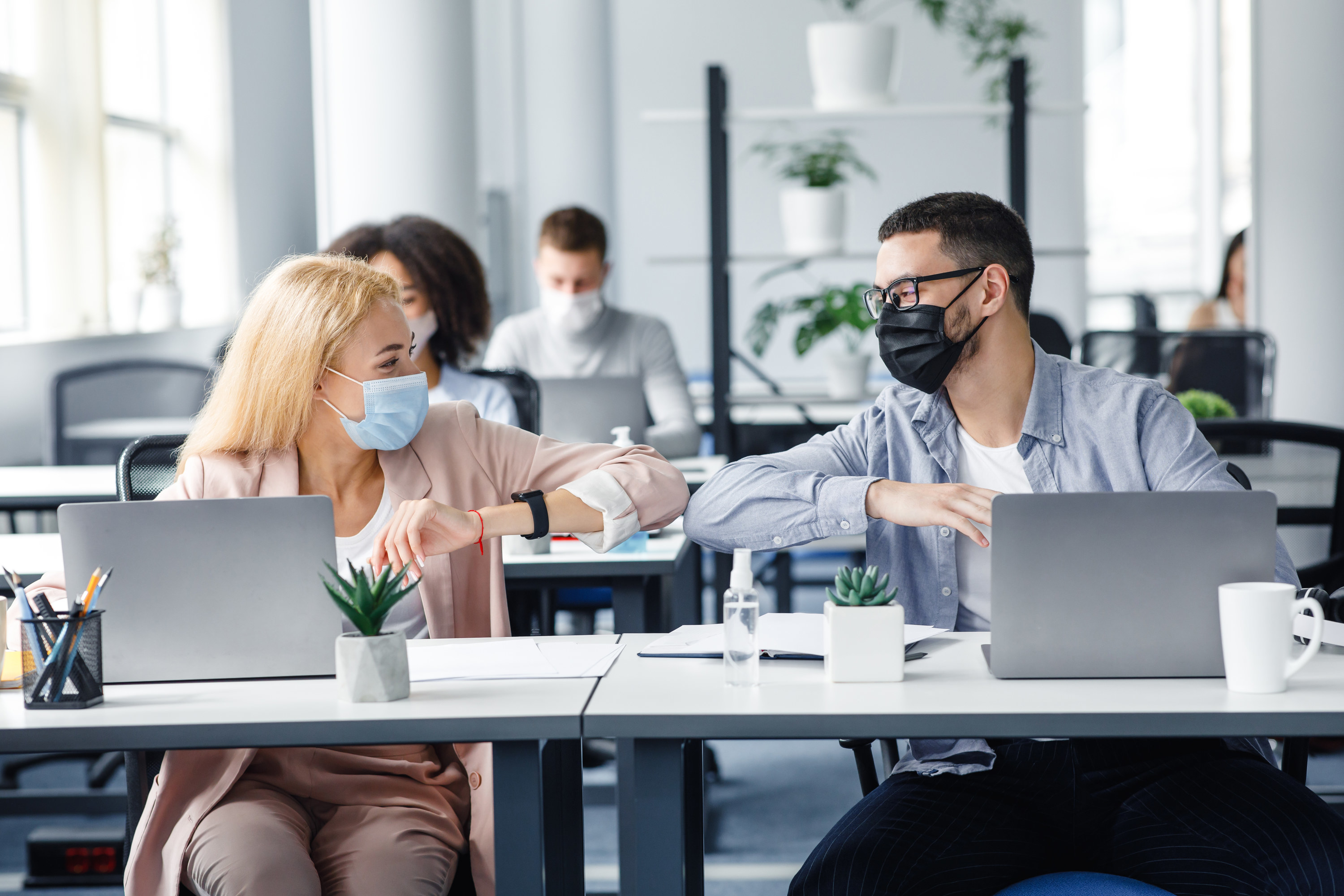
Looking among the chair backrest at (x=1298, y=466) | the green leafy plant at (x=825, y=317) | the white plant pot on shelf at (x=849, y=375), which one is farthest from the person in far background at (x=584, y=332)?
the chair backrest at (x=1298, y=466)

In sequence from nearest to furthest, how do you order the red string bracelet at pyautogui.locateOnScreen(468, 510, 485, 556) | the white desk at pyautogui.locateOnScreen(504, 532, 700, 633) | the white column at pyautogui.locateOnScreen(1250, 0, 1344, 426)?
the red string bracelet at pyautogui.locateOnScreen(468, 510, 485, 556), the white desk at pyautogui.locateOnScreen(504, 532, 700, 633), the white column at pyautogui.locateOnScreen(1250, 0, 1344, 426)

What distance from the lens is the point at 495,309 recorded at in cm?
838

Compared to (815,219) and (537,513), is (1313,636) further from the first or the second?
(815,219)

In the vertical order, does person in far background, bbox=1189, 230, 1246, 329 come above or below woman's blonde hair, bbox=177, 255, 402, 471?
above

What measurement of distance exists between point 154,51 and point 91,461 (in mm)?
2227

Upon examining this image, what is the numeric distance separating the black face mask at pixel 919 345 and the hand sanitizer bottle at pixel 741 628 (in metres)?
0.53

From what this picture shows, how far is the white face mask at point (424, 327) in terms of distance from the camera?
2.93 metres

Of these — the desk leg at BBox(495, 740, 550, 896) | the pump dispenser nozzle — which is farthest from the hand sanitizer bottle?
the desk leg at BBox(495, 740, 550, 896)

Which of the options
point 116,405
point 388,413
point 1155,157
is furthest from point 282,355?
point 1155,157

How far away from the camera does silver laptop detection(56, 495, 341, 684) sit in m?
1.33

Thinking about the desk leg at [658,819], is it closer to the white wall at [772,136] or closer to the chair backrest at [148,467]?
the chair backrest at [148,467]

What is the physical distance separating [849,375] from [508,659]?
8.38 ft

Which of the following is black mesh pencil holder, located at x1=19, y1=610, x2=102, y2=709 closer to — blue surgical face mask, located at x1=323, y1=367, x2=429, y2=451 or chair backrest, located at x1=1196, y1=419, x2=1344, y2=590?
blue surgical face mask, located at x1=323, y1=367, x2=429, y2=451

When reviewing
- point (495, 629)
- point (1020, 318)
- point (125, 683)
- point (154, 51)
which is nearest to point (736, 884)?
point (495, 629)
